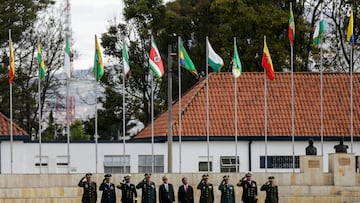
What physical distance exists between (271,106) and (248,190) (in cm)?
1351

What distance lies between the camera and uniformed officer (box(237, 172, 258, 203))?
34188 mm

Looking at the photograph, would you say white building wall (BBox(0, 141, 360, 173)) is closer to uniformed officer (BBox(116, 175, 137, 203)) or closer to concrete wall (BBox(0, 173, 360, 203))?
concrete wall (BBox(0, 173, 360, 203))

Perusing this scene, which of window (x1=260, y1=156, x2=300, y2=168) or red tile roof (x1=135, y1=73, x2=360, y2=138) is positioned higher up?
red tile roof (x1=135, y1=73, x2=360, y2=138)

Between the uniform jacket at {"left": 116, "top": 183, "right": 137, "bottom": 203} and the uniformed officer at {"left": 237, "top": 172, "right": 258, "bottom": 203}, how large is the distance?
3.35 meters

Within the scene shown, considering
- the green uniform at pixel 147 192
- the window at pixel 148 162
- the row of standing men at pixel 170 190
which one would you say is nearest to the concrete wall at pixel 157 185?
the row of standing men at pixel 170 190

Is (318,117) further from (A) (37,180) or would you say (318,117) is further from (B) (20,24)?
(B) (20,24)

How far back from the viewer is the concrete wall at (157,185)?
34438mm

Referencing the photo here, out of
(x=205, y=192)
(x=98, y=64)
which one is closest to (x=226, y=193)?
(x=205, y=192)

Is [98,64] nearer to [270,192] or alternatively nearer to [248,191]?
[248,191]

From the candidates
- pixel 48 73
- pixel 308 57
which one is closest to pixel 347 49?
pixel 308 57

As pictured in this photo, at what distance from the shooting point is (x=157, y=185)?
36000 mm

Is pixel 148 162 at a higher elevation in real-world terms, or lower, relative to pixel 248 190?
higher

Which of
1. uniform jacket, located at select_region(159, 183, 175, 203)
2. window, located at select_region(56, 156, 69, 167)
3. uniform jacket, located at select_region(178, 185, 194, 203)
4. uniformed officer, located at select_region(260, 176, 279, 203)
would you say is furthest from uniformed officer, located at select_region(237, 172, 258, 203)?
window, located at select_region(56, 156, 69, 167)

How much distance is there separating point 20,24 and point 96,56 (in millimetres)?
22831
